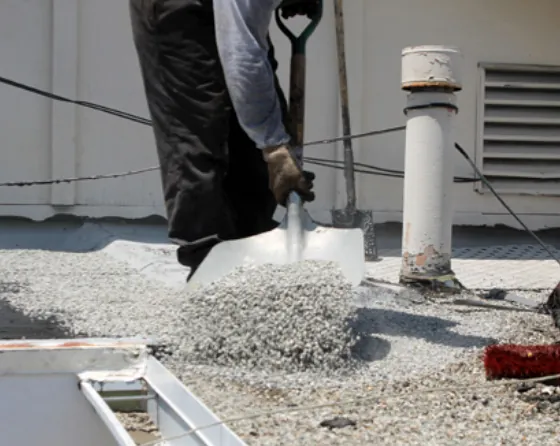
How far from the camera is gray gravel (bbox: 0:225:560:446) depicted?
202 centimetres

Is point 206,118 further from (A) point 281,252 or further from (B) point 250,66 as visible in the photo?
(A) point 281,252

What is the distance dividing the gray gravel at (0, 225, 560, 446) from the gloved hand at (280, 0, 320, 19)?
1.01 metres

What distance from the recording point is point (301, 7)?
10.7ft

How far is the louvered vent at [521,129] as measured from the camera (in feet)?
21.7

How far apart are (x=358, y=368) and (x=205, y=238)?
0.76 metres

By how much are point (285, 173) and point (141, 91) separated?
3568 mm

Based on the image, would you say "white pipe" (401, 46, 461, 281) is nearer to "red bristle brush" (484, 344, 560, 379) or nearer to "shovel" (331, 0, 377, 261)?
"red bristle brush" (484, 344, 560, 379)

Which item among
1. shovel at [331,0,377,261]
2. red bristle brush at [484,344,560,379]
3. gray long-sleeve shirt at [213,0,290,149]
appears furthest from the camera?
shovel at [331,0,377,261]

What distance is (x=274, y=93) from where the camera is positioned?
9.57 feet

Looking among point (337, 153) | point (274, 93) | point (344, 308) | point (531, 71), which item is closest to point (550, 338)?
point (344, 308)

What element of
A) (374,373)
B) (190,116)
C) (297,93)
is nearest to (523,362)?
(374,373)

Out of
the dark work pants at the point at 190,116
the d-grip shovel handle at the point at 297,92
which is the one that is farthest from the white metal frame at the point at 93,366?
the d-grip shovel handle at the point at 297,92

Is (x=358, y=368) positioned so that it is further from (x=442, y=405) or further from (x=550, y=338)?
(x=550, y=338)

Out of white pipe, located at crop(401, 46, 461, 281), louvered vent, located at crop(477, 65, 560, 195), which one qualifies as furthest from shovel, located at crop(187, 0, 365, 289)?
louvered vent, located at crop(477, 65, 560, 195)
